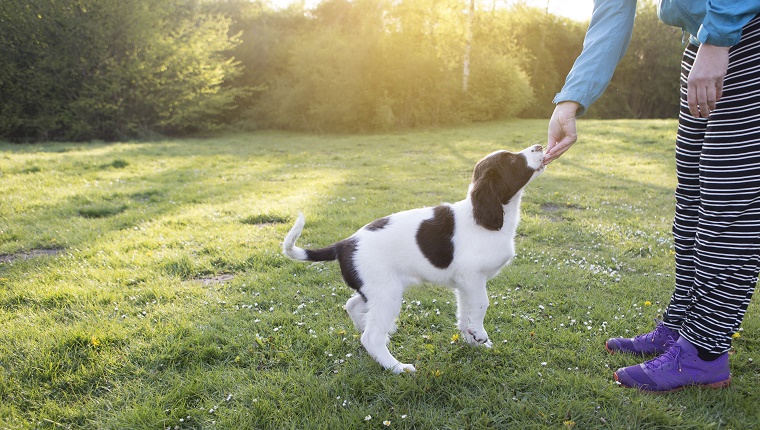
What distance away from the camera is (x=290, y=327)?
3.41 m

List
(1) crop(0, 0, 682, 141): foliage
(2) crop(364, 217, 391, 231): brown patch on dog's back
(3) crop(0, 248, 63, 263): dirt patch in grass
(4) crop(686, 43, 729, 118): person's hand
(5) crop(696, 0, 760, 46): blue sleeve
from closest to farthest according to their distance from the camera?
1. (5) crop(696, 0, 760, 46): blue sleeve
2. (4) crop(686, 43, 729, 118): person's hand
3. (2) crop(364, 217, 391, 231): brown patch on dog's back
4. (3) crop(0, 248, 63, 263): dirt patch in grass
5. (1) crop(0, 0, 682, 141): foliage

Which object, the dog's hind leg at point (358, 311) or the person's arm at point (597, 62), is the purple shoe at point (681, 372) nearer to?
the person's arm at point (597, 62)

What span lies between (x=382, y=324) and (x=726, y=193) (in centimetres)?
197

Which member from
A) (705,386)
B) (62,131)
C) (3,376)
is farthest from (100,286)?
(62,131)

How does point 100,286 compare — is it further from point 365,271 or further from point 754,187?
point 754,187

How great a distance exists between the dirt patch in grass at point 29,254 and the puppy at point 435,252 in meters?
3.74

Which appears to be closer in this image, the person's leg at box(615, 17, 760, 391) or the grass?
the person's leg at box(615, 17, 760, 391)

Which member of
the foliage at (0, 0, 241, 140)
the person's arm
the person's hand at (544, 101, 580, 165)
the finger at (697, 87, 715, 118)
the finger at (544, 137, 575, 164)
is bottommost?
the finger at (544, 137, 575, 164)

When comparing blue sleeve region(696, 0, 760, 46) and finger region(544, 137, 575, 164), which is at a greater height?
blue sleeve region(696, 0, 760, 46)

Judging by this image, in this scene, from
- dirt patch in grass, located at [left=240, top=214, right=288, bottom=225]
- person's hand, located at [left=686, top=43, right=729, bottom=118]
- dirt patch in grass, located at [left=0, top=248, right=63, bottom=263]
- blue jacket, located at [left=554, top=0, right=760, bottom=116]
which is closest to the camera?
person's hand, located at [left=686, top=43, right=729, bottom=118]

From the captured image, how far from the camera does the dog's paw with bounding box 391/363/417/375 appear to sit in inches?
111

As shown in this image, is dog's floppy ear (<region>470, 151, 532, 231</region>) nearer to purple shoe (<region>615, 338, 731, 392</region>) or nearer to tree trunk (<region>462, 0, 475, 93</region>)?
purple shoe (<region>615, 338, 731, 392</region>)

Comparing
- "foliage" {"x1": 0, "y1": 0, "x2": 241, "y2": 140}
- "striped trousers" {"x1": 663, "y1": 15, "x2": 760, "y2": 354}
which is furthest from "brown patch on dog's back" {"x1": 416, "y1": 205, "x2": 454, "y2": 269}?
"foliage" {"x1": 0, "y1": 0, "x2": 241, "y2": 140}

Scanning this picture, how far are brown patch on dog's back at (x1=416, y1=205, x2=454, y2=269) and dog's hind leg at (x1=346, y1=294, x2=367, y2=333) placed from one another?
24.6 inches
